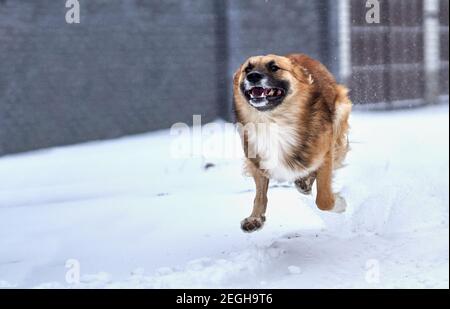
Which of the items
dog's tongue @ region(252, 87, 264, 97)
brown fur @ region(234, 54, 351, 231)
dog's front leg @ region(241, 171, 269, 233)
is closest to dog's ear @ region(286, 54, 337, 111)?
brown fur @ region(234, 54, 351, 231)

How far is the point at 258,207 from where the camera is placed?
2545 mm

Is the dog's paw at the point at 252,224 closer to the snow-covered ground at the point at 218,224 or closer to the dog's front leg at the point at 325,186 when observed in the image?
the snow-covered ground at the point at 218,224

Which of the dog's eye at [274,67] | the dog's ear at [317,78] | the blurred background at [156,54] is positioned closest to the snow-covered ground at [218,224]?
the dog's ear at [317,78]

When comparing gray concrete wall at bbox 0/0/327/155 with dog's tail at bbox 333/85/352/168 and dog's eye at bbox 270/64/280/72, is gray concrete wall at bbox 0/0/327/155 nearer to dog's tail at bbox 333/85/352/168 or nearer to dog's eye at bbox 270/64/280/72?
dog's tail at bbox 333/85/352/168

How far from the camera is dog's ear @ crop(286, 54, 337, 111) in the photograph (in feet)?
8.40

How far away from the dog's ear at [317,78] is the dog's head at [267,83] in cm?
6

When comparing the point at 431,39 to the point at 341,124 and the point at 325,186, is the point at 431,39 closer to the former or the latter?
the point at 341,124

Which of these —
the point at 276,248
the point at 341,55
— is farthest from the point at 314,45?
the point at 276,248

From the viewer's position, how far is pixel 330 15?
3.31 metres

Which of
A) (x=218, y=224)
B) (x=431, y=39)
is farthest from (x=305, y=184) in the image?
(x=431, y=39)
